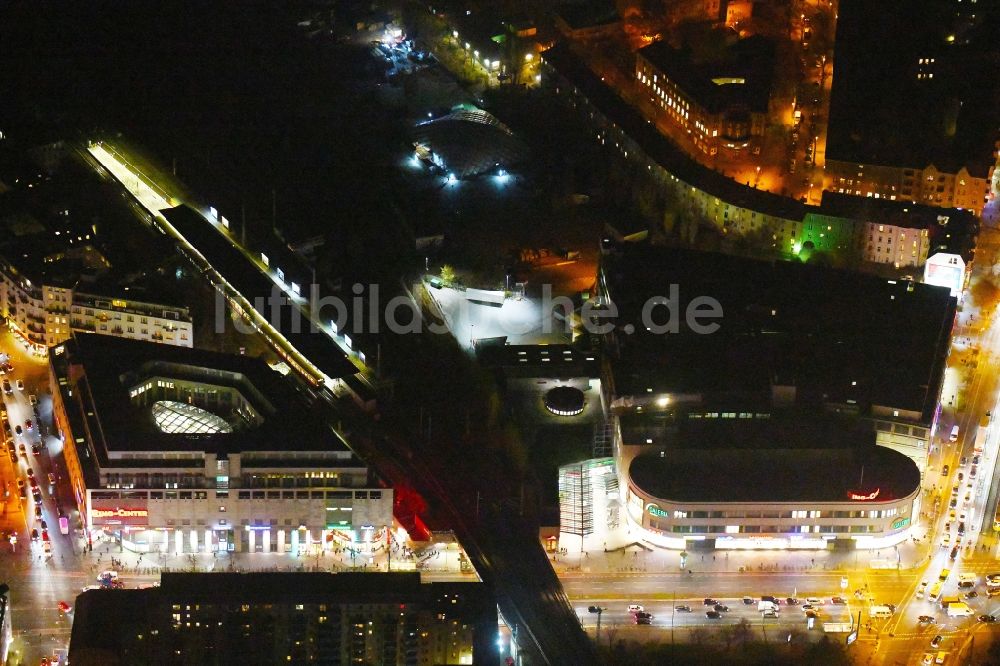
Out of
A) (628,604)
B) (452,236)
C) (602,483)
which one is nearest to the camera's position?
(628,604)

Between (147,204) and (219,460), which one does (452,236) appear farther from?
(219,460)

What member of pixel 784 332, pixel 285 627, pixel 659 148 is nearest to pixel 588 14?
pixel 659 148

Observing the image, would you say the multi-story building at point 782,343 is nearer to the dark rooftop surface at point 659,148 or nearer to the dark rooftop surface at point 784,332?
the dark rooftop surface at point 784,332

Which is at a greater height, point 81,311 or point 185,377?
point 81,311

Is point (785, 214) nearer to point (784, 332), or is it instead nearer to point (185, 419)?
point (784, 332)

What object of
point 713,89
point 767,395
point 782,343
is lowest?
point 767,395

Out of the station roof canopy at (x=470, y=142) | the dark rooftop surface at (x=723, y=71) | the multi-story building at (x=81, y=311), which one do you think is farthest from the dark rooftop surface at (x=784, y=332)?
the multi-story building at (x=81, y=311)

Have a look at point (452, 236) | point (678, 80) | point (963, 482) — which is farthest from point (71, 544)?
point (678, 80)
